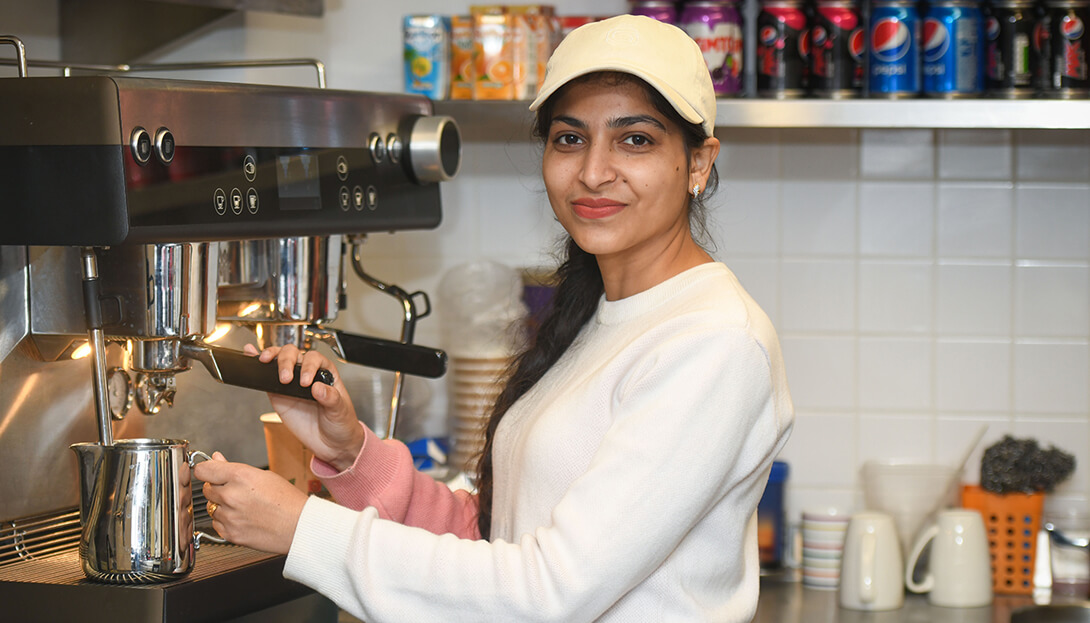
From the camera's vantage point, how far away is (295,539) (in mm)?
879

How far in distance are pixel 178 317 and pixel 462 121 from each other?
707mm

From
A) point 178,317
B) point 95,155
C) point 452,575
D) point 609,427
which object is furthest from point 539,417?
point 95,155

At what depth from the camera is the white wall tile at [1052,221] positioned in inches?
69.3

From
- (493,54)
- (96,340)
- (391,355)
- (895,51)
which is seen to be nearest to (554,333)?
(391,355)

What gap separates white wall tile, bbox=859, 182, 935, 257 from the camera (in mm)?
1790

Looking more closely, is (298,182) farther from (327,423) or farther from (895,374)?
(895,374)

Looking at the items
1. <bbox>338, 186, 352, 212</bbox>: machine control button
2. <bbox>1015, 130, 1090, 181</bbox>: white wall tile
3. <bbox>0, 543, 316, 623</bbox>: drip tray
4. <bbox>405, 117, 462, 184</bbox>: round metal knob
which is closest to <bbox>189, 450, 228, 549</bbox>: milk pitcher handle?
<bbox>0, 543, 316, 623</bbox>: drip tray

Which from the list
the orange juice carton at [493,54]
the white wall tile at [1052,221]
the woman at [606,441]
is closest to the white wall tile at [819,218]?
the white wall tile at [1052,221]

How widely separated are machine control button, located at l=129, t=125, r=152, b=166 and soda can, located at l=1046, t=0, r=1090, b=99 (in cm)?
116

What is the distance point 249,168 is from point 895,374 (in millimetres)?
1169

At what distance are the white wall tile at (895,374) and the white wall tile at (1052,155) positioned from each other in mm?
300

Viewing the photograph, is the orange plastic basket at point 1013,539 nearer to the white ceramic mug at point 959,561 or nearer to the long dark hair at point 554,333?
the white ceramic mug at point 959,561

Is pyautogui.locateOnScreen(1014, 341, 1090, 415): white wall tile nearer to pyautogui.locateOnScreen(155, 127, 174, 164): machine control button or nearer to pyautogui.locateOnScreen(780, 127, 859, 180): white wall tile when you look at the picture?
pyautogui.locateOnScreen(780, 127, 859, 180): white wall tile

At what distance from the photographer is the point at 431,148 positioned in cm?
117
